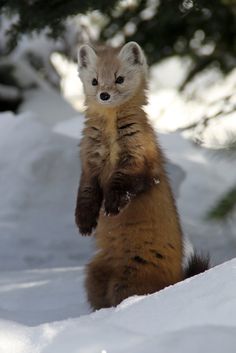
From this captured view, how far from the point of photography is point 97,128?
183 inches

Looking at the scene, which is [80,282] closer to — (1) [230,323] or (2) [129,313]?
(2) [129,313]

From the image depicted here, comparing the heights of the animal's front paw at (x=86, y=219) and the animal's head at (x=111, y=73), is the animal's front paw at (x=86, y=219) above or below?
below

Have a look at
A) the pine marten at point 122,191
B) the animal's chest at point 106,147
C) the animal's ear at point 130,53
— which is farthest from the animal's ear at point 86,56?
the animal's chest at point 106,147

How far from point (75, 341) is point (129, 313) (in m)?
0.33

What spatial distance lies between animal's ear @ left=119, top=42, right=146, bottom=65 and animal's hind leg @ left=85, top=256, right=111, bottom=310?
3.40 feet

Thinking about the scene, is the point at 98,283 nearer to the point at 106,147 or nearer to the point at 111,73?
the point at 106,147

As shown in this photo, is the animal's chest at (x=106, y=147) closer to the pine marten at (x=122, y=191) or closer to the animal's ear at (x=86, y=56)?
the pine marten at (x=122, y=191)

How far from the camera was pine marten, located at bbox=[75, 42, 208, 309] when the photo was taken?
4.49m

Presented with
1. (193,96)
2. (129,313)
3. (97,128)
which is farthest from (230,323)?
(193,96)

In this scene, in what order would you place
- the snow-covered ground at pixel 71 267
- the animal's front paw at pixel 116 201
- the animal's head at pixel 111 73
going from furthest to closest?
the animal's head at pixel 111 73 → the animal's front paw at pixel 116 201 → the snow-covered ground at pixel 71 267

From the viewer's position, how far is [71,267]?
20.8ft

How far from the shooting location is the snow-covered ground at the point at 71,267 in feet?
9.66

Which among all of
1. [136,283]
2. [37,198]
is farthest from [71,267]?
[136,283]

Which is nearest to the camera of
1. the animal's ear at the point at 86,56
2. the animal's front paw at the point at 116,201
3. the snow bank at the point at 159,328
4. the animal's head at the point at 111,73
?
the snow bank at the point at 159,328
